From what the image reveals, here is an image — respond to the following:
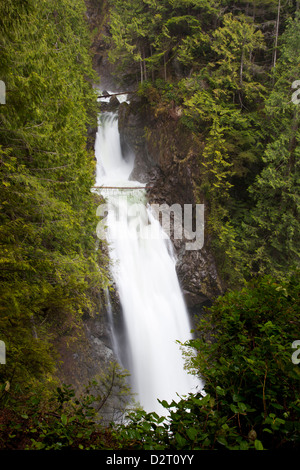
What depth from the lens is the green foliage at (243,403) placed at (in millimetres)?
1600

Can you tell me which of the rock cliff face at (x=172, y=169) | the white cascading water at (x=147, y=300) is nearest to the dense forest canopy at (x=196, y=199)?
the rock cliff face at (x=172, y=169)

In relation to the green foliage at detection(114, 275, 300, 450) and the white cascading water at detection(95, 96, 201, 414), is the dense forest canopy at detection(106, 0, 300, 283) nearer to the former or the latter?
the white cascading water at detection(95, 96, 201, 414)

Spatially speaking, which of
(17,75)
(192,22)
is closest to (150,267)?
(17,75)

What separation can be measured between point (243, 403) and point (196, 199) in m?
13.1

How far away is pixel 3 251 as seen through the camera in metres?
3.62

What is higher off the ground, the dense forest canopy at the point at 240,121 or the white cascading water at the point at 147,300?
the dense forest canopy at the point at 240,121

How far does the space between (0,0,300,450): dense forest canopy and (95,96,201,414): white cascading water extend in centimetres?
173

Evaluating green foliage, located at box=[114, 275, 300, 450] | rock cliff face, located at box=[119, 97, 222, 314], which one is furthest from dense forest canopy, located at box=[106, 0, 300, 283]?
green foliage, located at box=[114, 275, 300, 450]

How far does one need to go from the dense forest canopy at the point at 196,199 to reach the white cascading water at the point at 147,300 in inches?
68.3

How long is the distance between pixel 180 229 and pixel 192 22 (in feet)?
→ 40.9

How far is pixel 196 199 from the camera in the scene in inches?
563

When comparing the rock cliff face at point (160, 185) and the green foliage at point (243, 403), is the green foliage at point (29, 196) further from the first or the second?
the rock cliff face at point (160, 185)

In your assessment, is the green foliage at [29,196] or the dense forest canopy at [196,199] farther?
the green foliage at [29,196]

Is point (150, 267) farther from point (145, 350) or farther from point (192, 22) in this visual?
point (192, 22)
